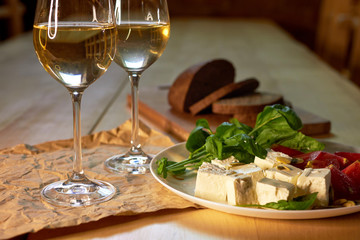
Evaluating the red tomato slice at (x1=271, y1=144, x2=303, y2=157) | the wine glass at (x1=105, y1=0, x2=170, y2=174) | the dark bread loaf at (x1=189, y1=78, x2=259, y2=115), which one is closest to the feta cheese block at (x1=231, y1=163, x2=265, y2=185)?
the red tomato slice at (x1=271, y1=144, x2=303, y2=157)

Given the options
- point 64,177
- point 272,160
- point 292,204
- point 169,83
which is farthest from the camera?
point 169,83

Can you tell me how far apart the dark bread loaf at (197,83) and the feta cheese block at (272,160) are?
0.60m

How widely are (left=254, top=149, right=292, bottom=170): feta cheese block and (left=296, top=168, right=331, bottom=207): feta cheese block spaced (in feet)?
0.20

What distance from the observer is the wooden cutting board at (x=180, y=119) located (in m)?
1.20

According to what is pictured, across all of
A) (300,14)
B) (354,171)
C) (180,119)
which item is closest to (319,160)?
(354,171)

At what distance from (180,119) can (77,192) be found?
21.2 inches

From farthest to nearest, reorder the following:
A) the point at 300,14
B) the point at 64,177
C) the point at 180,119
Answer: the point at 300,14 < the point at 180,119 < the point at 64,177

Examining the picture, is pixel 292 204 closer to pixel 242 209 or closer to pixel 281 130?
pixel 242 209

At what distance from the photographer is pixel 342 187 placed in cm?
69

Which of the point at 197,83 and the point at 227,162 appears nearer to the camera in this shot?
the point at 227,162

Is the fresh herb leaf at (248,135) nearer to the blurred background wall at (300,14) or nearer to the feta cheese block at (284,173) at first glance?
the feta cheese block at (284,173)

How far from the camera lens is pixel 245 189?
25.9 inches

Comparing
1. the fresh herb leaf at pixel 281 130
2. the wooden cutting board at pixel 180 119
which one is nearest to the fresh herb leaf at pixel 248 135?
the fresh herb leaf at pixel 281 130

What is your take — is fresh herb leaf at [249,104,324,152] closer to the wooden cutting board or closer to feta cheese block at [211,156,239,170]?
feta cheese block at [211,156,239,170]
